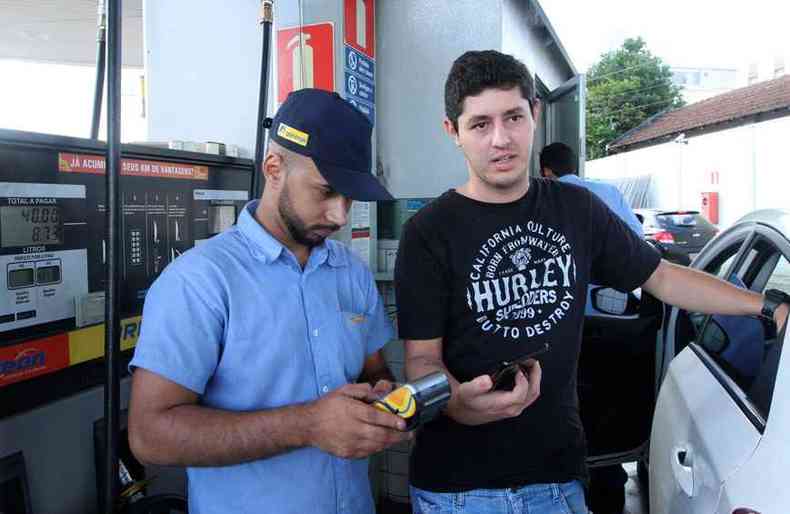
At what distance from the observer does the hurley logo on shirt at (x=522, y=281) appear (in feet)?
5.90

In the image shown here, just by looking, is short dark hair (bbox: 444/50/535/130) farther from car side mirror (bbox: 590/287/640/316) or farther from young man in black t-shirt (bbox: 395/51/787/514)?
car side mirror (bbox: 590/287/640/316)

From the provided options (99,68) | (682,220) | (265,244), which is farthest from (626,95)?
(265,244)

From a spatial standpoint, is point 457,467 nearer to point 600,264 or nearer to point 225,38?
point 600,264

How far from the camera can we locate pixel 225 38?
3.26 m

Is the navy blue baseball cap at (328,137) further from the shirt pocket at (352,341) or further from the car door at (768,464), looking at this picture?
the car door at (768,464)

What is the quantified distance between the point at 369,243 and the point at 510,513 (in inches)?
80.7

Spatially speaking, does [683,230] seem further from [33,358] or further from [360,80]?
[33,358]

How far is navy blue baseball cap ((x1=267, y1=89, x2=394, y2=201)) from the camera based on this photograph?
1.53 m

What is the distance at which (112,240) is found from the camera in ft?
5.02

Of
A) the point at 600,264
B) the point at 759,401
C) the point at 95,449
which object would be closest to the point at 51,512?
the point at 95,449

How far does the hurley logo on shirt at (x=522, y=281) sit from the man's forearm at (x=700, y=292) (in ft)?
1.21

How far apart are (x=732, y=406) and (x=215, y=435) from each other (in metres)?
1.35

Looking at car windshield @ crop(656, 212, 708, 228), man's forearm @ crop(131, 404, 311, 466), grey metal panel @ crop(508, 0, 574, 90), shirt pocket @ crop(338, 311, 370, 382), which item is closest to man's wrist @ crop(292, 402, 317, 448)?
man's forearm @ crop(131, 404, 311, 466)

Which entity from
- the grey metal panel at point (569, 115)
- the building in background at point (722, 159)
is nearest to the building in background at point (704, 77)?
the building in background at point (722, 159)
